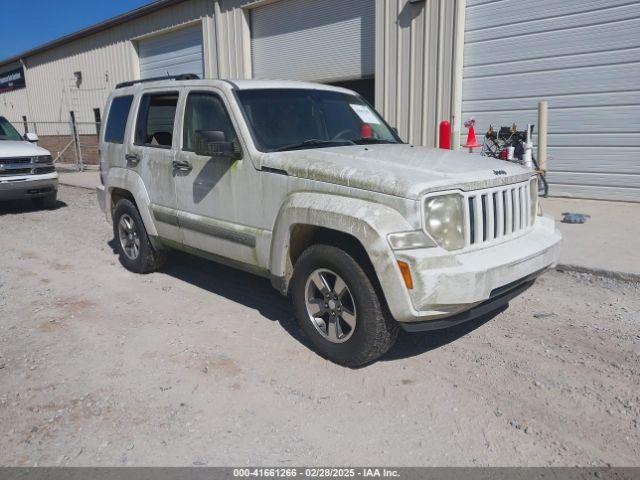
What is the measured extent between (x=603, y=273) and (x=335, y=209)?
11.0 feet

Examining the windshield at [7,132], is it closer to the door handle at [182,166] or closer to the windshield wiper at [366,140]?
the door handle at [182,166]

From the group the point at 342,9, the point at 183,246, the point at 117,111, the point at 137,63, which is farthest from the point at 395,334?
the point at 137,63

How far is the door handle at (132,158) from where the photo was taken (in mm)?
5557

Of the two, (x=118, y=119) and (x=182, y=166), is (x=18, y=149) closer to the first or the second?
(x=118, y=119)

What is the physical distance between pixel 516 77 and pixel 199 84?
663 cm

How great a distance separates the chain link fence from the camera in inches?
778

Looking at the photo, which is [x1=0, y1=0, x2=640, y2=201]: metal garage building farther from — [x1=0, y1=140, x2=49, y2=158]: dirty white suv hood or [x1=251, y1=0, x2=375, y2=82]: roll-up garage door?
[x1=0, y1=140, x2=49, y2=158]: dirty white suv hood

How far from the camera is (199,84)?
4781 mm

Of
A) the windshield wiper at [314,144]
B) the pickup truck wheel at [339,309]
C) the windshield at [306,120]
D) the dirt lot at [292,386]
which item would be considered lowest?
the dirt lot at [292,386]

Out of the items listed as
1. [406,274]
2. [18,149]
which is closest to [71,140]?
[18,149]

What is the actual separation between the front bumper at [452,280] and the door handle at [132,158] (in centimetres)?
351

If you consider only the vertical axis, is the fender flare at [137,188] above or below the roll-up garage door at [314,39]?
below

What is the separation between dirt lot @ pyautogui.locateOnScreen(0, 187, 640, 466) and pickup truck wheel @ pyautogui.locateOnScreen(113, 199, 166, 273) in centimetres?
65

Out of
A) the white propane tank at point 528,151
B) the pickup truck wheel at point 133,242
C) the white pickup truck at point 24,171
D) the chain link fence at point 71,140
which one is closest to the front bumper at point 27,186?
the white pickup truck at point 24,171
